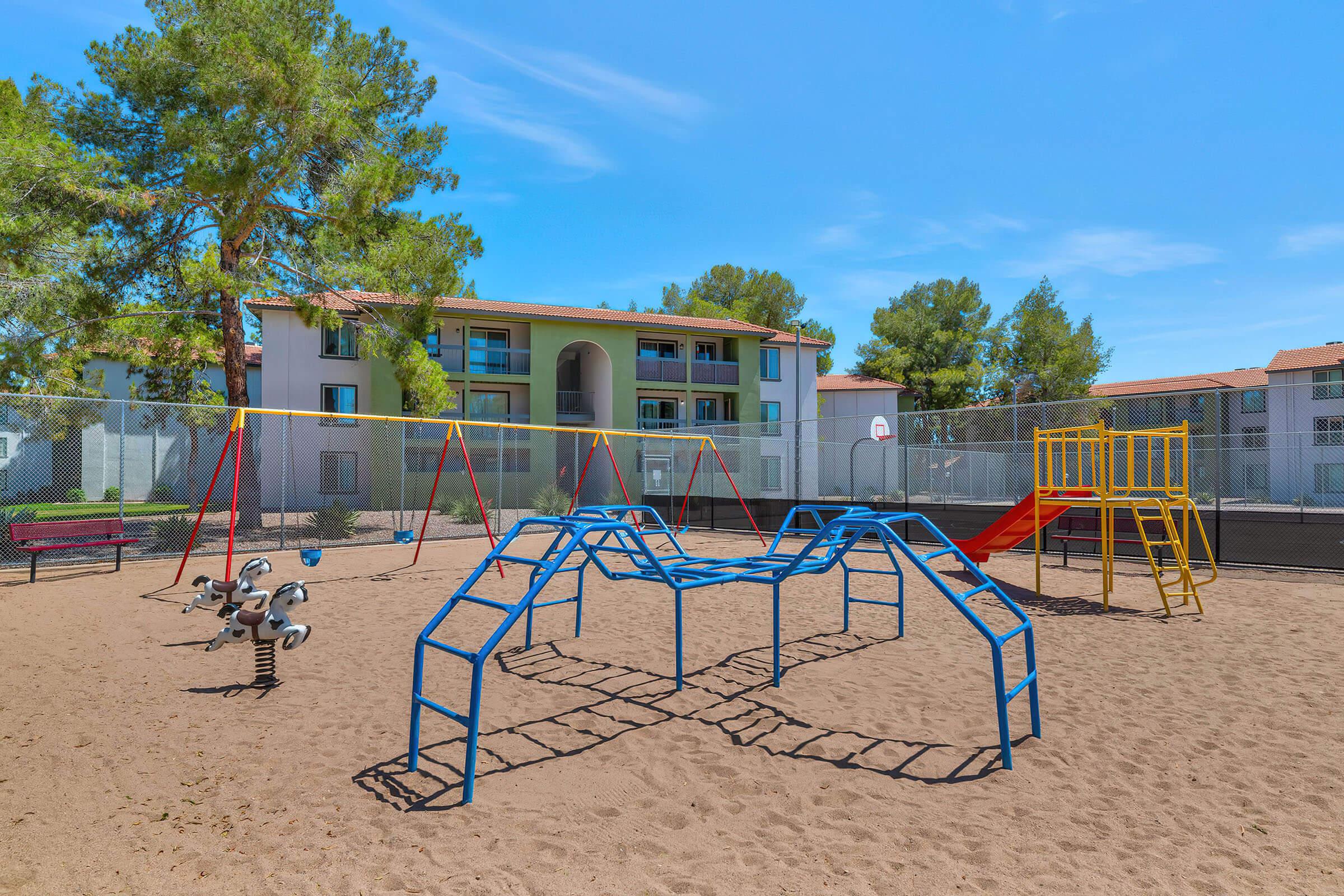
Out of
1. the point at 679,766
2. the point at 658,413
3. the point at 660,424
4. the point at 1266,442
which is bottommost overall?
the point at 679,766

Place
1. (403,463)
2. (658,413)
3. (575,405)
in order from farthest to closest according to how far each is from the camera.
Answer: (658,413) → (575,405) → (403,463)

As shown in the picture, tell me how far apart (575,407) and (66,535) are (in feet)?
72.3

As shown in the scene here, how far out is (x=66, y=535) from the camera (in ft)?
34.8

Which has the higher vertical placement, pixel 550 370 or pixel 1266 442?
pixel 550 370

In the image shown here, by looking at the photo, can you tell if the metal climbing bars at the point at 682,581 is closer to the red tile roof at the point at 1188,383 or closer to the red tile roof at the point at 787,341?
the red tile roof at the point at 787,341

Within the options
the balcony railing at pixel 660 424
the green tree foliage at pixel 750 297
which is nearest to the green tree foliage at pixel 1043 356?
the green tree foliage at pixel 750 297

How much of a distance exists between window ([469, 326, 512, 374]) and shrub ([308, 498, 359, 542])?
39.6 feet

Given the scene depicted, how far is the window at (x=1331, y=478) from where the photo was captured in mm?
17297

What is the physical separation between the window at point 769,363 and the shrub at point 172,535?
25130 mm

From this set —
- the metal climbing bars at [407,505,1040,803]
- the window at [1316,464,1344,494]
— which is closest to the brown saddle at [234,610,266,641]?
the metal climbing bars at [407,505,1040,803]

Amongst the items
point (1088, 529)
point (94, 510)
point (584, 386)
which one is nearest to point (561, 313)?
point (584, 386)

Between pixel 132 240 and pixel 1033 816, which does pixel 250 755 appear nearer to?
pixel 1033 816

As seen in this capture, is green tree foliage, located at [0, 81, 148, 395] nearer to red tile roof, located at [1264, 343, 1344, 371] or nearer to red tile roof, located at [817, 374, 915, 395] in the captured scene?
red tile roof, located at [817, 374, 915, 395]

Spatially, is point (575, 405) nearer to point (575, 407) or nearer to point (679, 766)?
point (575, 407)
